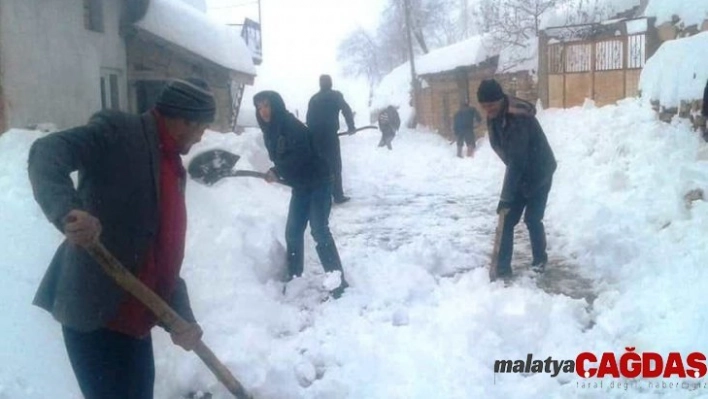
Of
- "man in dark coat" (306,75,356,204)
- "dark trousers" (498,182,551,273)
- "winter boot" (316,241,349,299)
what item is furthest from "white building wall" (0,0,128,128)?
"dark trousers" (498,182,551,273)

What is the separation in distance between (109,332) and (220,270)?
3.02 meters

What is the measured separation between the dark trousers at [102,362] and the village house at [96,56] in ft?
25.2

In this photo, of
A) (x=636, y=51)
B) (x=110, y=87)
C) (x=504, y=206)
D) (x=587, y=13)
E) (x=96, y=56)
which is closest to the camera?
(x=504, y=206)

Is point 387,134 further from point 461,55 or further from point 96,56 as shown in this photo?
point 96,56

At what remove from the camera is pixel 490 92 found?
5.15 meters

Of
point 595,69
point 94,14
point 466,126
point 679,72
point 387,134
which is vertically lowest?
point 387,134

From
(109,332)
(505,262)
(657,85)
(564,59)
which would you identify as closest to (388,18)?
(564,59)

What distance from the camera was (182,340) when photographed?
8.52 ft

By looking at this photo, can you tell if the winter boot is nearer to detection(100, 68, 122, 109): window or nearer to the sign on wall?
detection(100, 68, 122, 109): window

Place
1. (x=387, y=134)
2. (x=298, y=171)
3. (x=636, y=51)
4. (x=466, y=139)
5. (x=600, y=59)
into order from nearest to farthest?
1. (x=298, y=171)
2. (x=636, y=51)
3. (x=600, y=59)
4. (x=466, y=139)
5. (x=387, y=134)

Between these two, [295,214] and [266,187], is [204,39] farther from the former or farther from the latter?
[295,214]

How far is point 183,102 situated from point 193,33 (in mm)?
13605

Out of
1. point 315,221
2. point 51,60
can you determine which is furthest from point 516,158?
point 51,60

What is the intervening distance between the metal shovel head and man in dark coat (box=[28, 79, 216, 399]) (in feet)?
11.4
